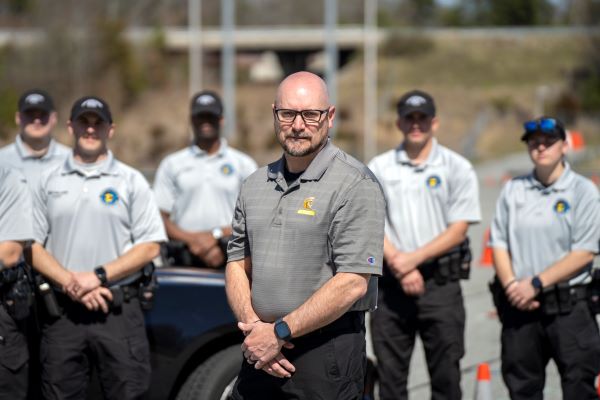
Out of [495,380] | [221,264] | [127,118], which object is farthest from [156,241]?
[127,118]

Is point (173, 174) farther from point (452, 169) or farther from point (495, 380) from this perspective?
point (495, 380)

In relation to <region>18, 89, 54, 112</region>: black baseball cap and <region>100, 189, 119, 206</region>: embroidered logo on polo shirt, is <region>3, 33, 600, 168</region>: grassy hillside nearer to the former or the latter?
<region>18, 89, 54, 112</region>: black baseball cap

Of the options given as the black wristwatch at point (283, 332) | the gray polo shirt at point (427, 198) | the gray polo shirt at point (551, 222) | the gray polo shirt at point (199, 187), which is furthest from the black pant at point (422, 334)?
the black wristwatch at point (283, 332)

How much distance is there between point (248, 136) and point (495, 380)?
126ft

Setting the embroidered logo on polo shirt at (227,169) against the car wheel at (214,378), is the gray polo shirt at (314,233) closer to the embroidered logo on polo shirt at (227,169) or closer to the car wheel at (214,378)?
the car wheel at (214,378)

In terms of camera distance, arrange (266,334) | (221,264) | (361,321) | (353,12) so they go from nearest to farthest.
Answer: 1. (266,334)
2. (361,321)
3. (221,264)
4. (353,12)

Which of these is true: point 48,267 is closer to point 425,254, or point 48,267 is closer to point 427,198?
point 425,254

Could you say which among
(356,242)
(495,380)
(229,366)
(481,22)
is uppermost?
(481,22)

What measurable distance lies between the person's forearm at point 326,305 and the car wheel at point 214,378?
4.52 ft

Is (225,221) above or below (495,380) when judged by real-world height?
above

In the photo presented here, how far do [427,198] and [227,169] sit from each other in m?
1.65

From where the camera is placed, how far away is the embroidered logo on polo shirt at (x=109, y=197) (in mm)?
4781

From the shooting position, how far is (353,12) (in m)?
73.3

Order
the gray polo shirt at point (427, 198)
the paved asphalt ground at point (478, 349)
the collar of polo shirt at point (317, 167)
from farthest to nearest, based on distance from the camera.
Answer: the paved asphalt ground at point (478, 349) < the gray polo shirt at point (427, 198) < the collar of polo shirt at point (317, 167)
